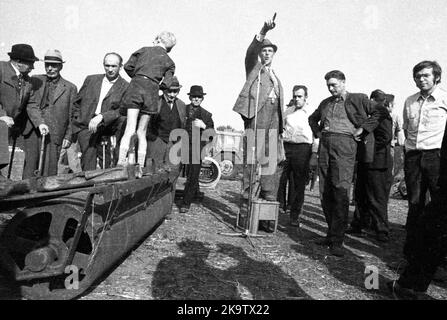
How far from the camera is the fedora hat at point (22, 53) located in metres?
5.12

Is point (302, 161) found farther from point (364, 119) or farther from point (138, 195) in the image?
point (138, 195)

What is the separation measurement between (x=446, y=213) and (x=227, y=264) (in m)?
2.05

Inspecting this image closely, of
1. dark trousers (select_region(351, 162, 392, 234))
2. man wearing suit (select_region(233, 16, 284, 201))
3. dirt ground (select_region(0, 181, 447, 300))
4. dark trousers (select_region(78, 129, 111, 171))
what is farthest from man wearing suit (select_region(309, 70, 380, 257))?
dark trousers (select_region(78, 129, 111, 171))

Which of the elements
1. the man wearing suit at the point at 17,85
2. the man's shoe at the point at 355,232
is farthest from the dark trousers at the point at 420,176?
the man wearing suit at the point at 17,85

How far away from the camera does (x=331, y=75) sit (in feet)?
16.5

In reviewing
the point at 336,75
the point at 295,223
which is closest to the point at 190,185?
the point at 295,223

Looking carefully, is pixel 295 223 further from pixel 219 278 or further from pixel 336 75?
pixel 219 278

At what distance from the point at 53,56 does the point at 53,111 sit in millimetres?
817

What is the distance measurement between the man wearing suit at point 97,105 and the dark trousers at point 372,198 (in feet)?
12.8

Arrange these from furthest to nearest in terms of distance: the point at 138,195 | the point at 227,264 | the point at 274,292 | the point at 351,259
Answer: the point at 351,259 → the point at 227,264 → the point at 138,195 → the point at 274,292

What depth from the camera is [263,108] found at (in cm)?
586

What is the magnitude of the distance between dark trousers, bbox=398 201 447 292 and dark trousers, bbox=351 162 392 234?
296 cm

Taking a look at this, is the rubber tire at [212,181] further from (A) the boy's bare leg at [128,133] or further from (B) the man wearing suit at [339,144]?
(A) the boy's bare leg at [128,133]
